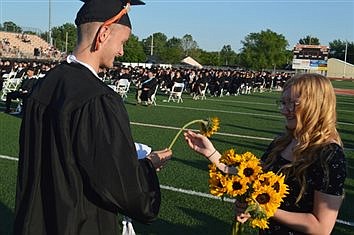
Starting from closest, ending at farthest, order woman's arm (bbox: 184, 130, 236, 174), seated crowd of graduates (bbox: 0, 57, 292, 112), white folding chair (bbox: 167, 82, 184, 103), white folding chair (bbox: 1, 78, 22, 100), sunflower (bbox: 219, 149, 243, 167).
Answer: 1. sunflower (bbox: 219, 149, 243, 167)
2. woman's arm (bbox: 184, 130, 236, 174)
3. white folding chair (bbox: 1, 78, 22, 100)
4. seated crowd of graduates (bbox: 0, 57, 292, 112)
5. white folding chair (bbox: 167, 82, 184, 103)

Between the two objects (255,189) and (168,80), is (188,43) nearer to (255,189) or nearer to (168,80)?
(168,80)

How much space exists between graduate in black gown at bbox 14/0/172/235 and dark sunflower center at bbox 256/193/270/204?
44cm

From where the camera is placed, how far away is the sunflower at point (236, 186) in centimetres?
222

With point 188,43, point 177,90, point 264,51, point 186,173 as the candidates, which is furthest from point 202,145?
point 188,43

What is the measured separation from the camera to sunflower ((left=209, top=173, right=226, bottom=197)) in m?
2.28

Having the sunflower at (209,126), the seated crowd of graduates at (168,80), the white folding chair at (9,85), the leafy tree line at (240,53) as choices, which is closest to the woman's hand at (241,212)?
the sunflower at (209,126)

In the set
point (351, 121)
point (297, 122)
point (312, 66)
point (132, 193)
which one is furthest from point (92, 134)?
point (312, 66)

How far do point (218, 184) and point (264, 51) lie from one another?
97.0 metres

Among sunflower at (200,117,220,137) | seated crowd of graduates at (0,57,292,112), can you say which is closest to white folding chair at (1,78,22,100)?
seated crowd of graduates at (0,57,292,112)

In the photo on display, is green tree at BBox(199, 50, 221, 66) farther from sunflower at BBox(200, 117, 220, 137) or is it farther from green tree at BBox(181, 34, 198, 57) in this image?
sunflower at BBox(200, 117, 220, 137)

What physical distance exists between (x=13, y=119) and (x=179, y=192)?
952 centimetres

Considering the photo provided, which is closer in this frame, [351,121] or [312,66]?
[351,121]

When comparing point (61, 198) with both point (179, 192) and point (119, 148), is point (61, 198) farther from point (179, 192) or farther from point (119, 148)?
point (179, 192)

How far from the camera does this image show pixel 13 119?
15141mm
